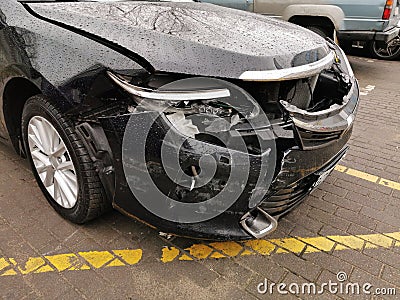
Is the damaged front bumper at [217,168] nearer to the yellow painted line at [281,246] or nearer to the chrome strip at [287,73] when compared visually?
the chrome strip at [287,73]

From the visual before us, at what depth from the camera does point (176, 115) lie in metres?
1.81

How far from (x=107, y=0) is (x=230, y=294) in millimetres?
2127

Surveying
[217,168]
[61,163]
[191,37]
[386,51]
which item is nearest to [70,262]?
[61,163]

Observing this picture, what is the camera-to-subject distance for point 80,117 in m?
2.01

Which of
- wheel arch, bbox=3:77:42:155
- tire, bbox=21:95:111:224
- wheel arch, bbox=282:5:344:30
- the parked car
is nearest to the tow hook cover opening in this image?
tire, bbox=21:95:111:224

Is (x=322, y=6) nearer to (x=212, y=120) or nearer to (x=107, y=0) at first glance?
(x=107, y=0)

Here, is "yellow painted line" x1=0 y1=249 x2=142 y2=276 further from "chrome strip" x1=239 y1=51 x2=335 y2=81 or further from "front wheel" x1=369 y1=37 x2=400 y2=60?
"front wheel" x1=369 y1=37 x2=400 y2=60

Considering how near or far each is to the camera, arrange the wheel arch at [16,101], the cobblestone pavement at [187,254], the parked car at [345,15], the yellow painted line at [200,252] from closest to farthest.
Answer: the cobblestone pavement at [187,254] → the yellow painted line at [200,252] → the wheel arch at [16,101] → the parked car at [345,15]

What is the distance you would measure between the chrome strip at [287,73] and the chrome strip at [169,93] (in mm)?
151

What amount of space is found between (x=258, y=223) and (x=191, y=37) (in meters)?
1.10

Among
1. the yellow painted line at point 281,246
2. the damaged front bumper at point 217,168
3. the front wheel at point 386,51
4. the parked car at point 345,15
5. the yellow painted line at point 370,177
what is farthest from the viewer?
the front wheel at point 386,51

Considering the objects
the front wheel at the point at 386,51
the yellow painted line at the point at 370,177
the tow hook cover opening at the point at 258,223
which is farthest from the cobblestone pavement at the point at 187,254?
the front wheel at the point at 386,51

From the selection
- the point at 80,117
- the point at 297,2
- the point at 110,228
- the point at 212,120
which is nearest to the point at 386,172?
the point at 212,120

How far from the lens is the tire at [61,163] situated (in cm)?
209
